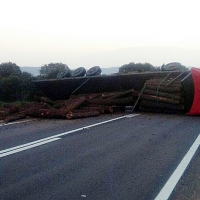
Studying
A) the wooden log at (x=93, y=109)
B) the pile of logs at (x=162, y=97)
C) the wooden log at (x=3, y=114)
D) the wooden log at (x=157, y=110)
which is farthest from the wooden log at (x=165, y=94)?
the wooden log at (x=3, y=114)

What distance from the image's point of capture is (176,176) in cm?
771

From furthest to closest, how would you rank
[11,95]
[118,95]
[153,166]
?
[11,95] < [118,95] < [153,166]

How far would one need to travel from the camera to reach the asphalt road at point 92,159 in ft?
22.4

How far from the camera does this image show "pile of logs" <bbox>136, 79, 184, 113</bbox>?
62.0ft

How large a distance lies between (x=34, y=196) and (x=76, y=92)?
15.9m

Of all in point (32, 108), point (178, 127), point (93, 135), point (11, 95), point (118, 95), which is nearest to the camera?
point (93, 135)

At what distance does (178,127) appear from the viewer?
47.8 ft

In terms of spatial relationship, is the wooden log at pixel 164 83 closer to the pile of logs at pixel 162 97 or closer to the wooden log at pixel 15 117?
the pile of logs at pixel 162 97

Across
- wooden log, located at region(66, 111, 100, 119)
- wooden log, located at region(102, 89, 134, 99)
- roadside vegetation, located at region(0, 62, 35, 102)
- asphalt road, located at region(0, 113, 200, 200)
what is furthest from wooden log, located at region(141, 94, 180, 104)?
roadside vegetation, located at region(0, 62, 35, 102)

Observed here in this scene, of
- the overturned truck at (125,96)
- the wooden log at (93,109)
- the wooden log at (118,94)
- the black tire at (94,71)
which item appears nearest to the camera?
the overturned truck at (125,96)

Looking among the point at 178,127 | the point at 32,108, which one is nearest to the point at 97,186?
the point at 178,127

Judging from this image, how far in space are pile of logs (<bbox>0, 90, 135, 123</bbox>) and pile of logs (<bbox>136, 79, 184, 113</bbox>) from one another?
745mm

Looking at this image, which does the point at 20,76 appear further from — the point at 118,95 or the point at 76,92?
the point at 118,95

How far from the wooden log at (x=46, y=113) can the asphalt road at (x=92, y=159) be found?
191 centimetres
